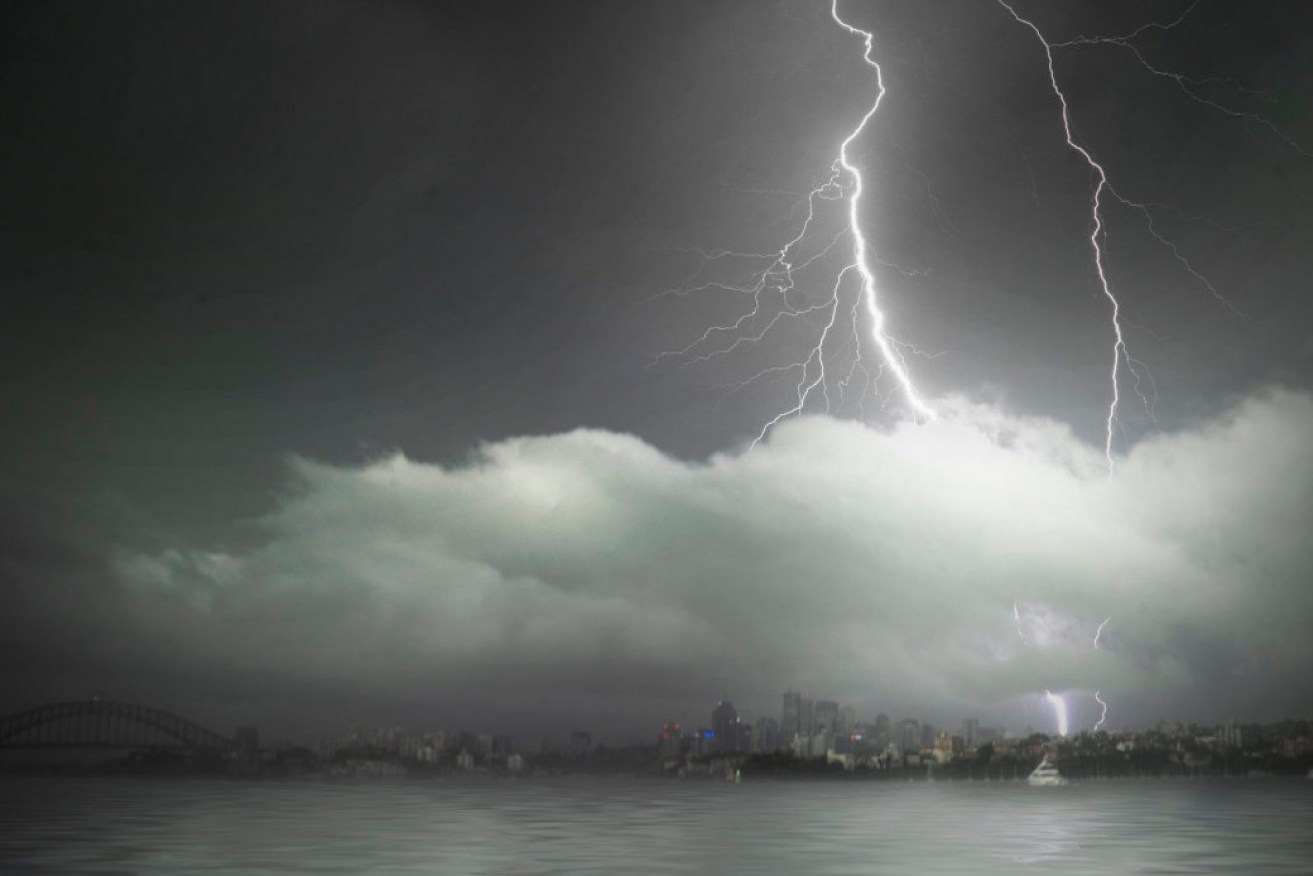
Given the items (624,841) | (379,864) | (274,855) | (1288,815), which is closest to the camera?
(379,864)

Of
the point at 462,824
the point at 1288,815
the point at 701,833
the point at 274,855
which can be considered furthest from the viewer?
the point at 1288,815

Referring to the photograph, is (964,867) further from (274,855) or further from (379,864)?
(274,855)

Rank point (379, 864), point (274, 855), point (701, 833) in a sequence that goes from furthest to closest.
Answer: point (701, 833)
point (274, 855)
point (379, 864)

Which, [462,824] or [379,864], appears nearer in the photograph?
[379,864]

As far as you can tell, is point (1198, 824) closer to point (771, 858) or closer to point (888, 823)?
point (888, 823)

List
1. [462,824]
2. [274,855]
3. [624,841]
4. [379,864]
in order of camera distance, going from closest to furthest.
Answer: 1. [379,864]
2. [274,855]
3. [624,841]
4. [462,824]

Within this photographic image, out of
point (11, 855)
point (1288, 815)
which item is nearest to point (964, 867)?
point (11, 855)

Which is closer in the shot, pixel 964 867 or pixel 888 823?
pixel 964 867

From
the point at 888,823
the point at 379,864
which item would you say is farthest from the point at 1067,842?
the point at 379,864
